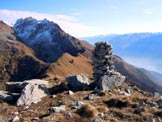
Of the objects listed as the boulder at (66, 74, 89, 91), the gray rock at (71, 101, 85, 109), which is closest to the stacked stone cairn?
the boulder at (66, 74, 89, 91)

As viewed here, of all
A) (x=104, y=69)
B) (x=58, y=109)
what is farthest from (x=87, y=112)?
(x=104, y=69)

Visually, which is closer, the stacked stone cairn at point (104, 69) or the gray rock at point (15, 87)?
the gray rock at point (15, 87)

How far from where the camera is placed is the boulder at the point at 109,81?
31.2m

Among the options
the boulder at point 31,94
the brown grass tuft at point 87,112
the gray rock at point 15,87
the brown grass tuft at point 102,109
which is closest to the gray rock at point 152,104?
the brown grass tuft at point 102,109

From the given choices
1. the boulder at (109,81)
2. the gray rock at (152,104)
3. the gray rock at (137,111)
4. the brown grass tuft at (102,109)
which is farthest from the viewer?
the boulder at (109,81)

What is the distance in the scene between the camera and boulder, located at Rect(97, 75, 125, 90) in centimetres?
3122

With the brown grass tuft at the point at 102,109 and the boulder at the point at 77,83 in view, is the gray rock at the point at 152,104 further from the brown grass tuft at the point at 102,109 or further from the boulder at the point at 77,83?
the boulder at the point at 77,83

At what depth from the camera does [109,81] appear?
31.9 m

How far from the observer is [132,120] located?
853 inches

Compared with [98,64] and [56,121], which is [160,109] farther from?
[98,64]

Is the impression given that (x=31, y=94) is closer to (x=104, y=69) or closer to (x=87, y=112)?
(x=87, y=112)

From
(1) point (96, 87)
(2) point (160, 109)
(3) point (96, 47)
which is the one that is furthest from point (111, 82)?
(2) point (160, 109)

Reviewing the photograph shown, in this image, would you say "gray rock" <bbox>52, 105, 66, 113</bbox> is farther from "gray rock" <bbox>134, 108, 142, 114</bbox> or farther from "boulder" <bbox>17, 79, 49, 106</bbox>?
"gray rock" <bbox>134, 108, 142, 114</bbox>

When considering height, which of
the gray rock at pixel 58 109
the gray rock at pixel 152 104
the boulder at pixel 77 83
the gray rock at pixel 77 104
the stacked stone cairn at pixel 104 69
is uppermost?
the stacked stone cairn at pixel 104 69
